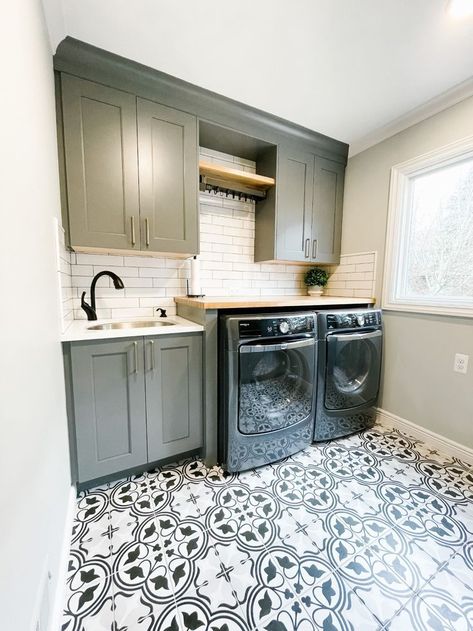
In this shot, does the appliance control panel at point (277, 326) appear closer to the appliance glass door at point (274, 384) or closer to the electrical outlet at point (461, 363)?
the appliance glass door at point (274, 384)

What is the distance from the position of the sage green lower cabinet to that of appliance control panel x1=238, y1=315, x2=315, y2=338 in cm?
33

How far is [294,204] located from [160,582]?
247 centimetres

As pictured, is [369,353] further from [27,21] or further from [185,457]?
[27,21]

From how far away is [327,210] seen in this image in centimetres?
236

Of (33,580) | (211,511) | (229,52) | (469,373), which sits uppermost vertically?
(229,52)

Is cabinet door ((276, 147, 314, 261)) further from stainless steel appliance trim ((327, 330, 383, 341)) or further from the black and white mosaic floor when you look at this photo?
the black and white mosaic floor

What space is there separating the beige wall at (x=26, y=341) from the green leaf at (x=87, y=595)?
0.37 ft

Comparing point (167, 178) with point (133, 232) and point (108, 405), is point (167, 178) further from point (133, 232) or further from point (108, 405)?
point (108, 405)

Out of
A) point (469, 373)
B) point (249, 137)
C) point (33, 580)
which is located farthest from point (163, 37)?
point (469, 373)

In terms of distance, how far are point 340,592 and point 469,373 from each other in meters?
1.52

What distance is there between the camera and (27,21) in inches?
32.4

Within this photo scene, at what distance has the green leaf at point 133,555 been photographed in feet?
3.56

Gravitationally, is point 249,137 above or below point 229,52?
below

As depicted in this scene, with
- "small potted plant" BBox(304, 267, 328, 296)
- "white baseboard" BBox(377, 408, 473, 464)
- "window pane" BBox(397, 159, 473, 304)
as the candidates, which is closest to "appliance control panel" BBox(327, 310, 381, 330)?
"window pane" BBox(397, 159, 473, 304)
